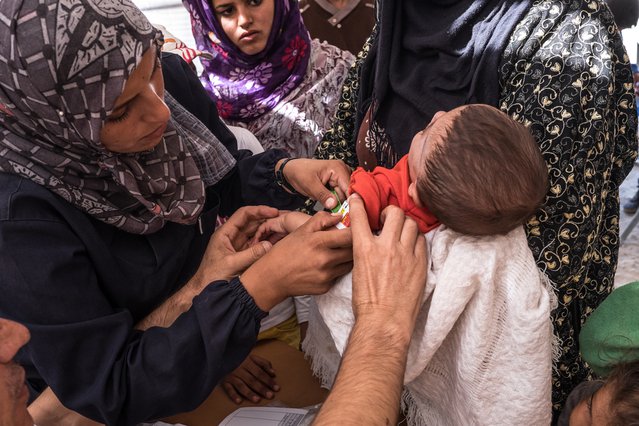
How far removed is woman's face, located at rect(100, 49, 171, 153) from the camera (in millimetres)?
1272

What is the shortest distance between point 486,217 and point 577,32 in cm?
63

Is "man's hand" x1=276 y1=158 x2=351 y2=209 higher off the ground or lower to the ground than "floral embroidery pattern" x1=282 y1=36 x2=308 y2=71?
lower

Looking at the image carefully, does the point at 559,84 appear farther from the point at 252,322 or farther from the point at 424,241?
the point at 252,322

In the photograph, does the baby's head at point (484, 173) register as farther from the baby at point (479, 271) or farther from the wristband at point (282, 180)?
the wristband at point (282, 180)

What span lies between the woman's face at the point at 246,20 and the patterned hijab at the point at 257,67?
0.18 ft

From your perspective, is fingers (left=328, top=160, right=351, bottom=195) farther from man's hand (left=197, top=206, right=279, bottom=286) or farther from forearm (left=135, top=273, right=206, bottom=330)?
forearm (left=135, top=273, right=206, bottom=330)

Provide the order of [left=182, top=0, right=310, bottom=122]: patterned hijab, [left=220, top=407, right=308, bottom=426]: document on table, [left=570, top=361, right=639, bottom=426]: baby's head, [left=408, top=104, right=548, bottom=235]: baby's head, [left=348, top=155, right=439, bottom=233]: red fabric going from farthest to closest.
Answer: [left=182, top=0, right=310, bottom=122]: patterned hijab → [left=220, top=407, right=308, bottom=426]: document on table → [left=348, top=155, right=439, bottom=233]: red fabric → [left=408, top=104, right=548, bottom=235]: baby's head → [left=570, top=361, right=639, bottom=426]: baby's head

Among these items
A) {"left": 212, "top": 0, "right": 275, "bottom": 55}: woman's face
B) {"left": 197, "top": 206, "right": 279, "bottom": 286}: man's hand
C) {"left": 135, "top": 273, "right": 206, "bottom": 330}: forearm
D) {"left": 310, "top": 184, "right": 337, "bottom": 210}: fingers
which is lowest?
{"left": 135, "top": 273, "right": 206, "bottom": 330}: forearm

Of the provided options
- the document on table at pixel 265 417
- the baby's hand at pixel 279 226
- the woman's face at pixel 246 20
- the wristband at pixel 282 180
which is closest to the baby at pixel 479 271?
the baby's hand at pixel 279 226

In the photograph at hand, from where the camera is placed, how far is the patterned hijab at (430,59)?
5.16 ft

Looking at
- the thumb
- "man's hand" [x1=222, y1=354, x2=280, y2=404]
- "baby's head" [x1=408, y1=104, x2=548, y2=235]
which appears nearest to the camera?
"baby's head" [x1=408, y1=104, x2=548, y2=235]

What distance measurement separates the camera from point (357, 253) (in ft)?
4.33

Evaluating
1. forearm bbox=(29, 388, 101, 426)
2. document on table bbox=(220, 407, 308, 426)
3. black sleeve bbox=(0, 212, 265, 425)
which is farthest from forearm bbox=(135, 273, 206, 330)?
document on table bbox=(220, 407, 308, 426)

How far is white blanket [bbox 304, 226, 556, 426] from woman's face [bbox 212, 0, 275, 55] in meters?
→ 1.73
